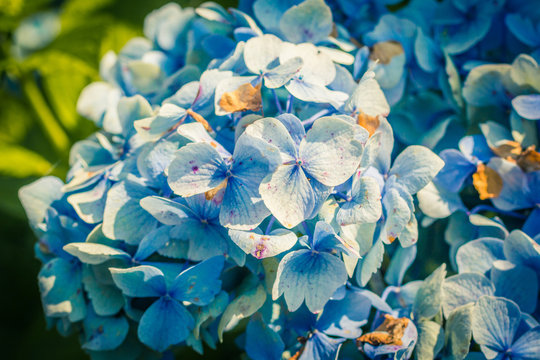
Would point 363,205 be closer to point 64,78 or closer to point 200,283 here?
point 200,283

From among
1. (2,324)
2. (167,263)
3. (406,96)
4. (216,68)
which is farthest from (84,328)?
(2,324)

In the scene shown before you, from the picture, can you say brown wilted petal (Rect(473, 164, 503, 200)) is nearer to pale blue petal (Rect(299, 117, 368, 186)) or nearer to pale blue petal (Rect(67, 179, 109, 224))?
pale blue petal (Rect(299, 117, 368, 186))

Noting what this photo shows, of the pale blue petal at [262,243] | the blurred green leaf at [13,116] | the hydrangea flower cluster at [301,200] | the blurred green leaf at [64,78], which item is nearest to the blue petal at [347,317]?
the hydrangea flower cluster at [301,200]

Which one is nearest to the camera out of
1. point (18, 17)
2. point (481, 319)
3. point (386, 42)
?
point (481, 319)

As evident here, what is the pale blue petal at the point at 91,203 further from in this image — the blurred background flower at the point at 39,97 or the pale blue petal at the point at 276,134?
the blurred background flower at the point at 39,97

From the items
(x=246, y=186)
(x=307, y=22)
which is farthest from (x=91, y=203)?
(x=307, y=22)

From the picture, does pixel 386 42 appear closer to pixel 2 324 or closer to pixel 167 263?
pixel 167 263
